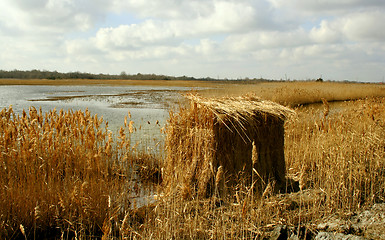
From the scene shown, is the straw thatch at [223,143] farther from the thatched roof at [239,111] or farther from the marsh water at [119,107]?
the marsh water at [119,107]

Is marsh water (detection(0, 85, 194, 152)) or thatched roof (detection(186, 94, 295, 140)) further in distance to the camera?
marsh water (detection(0, 85, 194, 152))

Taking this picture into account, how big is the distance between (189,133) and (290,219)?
1871mm

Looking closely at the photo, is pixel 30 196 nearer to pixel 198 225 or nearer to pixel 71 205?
pixel 71 205

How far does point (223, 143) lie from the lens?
15.3 feet

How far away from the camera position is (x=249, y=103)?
5199 millimetres

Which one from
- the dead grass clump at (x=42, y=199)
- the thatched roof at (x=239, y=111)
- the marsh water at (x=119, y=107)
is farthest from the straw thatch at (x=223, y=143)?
the dead grass clump at (x=42, y=199)

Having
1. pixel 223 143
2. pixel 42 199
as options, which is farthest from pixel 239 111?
pixel 42 199

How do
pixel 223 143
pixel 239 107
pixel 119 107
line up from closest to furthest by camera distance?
1. pixel 223 143
2. pixel 239 107
3. pixel 119 107

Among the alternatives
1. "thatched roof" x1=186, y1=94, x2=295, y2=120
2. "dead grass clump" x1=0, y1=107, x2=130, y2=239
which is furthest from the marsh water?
"dead grass clump" x1=0, y1=107, x2=130, y2=239

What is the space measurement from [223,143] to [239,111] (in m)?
0.52

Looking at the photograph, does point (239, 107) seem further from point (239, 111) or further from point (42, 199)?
point (42, 199)

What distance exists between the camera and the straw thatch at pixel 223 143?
4617mm

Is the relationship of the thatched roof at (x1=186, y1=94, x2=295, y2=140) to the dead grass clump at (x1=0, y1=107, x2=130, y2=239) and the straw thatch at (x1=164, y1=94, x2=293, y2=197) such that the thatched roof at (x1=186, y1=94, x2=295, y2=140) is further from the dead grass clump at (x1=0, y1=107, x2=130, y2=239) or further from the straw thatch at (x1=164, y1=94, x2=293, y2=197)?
the dead grass clump at (x1=0, y1=107, x2=130, y2=239)

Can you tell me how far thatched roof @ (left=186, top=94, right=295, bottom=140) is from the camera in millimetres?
4621
